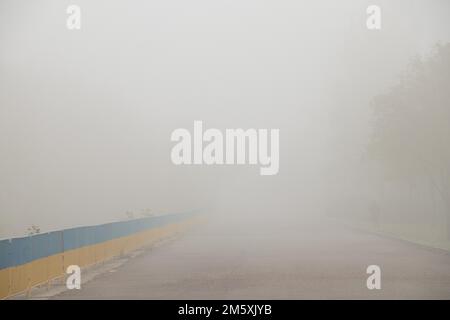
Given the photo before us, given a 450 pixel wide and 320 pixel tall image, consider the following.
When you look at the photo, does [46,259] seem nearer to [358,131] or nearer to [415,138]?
[415,138]

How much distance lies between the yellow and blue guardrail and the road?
90 cm

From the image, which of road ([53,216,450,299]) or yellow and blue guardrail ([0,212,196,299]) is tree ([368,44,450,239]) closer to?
road ([53,216,450,299])

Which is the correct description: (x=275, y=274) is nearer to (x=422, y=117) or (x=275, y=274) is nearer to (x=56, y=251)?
(x=56, y=251)

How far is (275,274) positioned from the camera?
16781 mm

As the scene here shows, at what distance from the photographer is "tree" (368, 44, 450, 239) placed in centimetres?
3028

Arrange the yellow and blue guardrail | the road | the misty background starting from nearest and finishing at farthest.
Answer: the yellow and blue guardrail, the road, the misty background

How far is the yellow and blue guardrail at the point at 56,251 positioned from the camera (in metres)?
12.8

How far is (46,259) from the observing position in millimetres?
15031

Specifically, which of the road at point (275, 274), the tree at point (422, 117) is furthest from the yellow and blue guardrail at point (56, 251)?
the tree at point (422, 117)

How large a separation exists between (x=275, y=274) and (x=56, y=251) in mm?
5382

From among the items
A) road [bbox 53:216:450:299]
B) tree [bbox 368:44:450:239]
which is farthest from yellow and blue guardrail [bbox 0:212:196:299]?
tree [bbox 368:44:450:239]

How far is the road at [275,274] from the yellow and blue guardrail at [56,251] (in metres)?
0.90

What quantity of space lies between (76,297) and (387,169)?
34923 millimetres

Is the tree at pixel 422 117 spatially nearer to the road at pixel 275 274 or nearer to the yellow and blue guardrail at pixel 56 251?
the road at pixel 275 274
